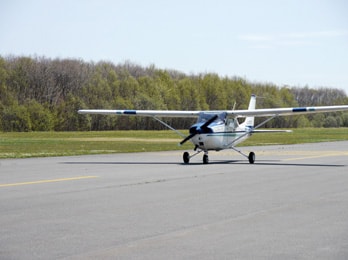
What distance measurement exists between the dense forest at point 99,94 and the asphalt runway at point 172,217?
68853 mm

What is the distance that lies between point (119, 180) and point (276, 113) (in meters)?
11.4

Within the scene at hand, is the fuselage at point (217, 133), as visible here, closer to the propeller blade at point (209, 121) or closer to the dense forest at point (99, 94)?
the propeller blade at point (209, 121)

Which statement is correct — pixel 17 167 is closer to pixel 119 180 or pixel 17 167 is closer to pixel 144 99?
pixel 119 180

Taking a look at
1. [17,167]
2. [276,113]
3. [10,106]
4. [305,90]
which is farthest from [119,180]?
[305,90]

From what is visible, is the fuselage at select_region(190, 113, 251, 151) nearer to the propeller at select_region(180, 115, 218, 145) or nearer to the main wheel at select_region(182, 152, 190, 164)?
the propeller at select_region(180, 115, 218, 145)

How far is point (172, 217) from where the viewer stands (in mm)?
9719

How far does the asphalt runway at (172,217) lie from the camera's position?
24.0 feet

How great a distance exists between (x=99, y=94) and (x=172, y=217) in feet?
290

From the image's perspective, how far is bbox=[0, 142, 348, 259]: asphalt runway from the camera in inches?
288

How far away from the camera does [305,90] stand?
159250mm

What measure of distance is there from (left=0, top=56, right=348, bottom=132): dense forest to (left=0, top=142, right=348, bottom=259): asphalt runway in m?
68.9

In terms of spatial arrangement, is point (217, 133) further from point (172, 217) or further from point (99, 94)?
point (99, 94)

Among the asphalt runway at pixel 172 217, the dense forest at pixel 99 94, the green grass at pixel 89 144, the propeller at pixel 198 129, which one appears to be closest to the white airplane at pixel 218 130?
the propeller at pixel 198 129

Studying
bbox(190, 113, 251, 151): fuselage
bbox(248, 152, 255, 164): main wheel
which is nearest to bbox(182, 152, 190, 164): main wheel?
bbox(190, 113, 251, 151): fuselage
